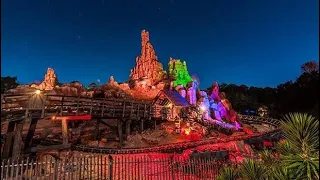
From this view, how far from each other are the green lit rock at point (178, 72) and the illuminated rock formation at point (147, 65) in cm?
454

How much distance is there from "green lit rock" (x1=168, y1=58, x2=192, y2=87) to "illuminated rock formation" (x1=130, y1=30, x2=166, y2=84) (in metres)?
4.54

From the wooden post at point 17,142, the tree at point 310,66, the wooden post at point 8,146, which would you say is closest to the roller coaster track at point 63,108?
the wooden post at point 17,142

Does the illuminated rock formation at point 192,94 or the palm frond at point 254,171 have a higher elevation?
the illuminated rock formation at point 192,94

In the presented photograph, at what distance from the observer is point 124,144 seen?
2847cm

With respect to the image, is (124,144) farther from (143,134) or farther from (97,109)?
(97,109)

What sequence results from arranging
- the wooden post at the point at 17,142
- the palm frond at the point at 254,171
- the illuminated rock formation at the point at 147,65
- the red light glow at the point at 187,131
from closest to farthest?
the palm frond at the point at 254,171 → the wooden post at the point at 17,142 → the red light glow at the point at 187,131 → the illuminated rock formation at the point at 147,65

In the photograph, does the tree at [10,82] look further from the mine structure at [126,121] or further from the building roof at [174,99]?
the building roof at [174,99]

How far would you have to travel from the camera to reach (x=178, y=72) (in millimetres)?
65000

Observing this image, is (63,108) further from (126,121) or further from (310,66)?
(310,66)

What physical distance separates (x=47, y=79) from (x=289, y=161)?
6651 centimetres

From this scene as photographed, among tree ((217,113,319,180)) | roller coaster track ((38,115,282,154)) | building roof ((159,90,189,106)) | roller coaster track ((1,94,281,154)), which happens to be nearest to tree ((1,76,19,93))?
roller coaster track ((1,94,281,154))

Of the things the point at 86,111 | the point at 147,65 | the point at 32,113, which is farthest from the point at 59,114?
the point at 147,65

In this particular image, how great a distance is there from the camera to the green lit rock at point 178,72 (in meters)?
63.0

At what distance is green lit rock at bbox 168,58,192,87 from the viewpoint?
63.0 meters
